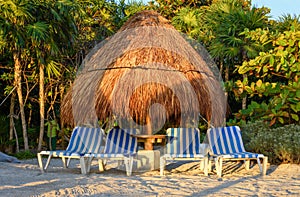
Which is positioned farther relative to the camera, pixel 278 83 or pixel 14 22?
pixel 14 22

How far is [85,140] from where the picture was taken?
6848 mm

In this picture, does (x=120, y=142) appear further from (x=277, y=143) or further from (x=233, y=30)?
(x=233, y=30)

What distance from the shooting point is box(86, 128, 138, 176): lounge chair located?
6.18 m

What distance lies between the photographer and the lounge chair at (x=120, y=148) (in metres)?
6.18

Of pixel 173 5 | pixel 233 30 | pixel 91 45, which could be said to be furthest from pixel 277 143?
pixel 173 5

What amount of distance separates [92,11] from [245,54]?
5310 millimetres

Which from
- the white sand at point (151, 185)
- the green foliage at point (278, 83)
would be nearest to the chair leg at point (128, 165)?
the white sand at point (151, 185)

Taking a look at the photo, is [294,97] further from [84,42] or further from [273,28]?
[84,42]

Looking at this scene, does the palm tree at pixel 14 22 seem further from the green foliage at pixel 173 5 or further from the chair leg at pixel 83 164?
the green foliage at pixel 173 5

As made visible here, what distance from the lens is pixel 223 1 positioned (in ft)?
→ 41.4

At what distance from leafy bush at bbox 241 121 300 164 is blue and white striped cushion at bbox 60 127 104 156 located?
2.88m

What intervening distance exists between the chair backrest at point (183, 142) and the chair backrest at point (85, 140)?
1.17 m

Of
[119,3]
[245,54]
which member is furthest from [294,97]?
[119,3]

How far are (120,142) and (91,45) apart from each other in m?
5.97
